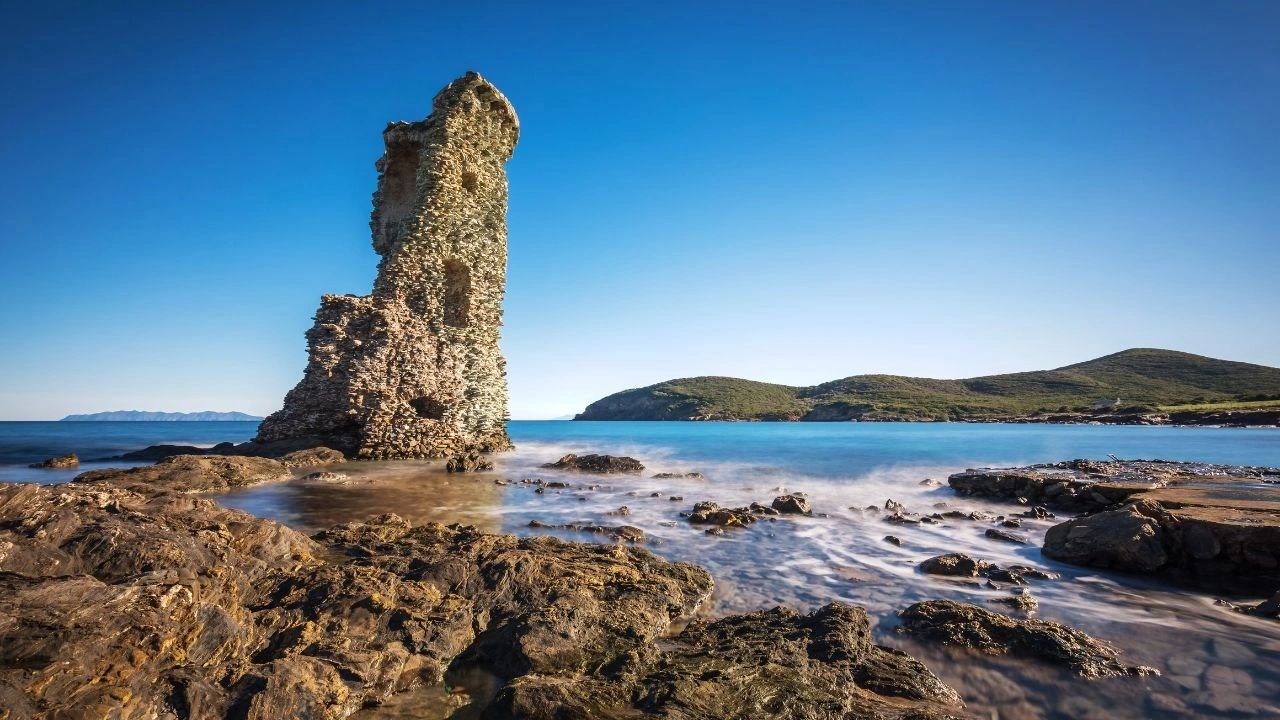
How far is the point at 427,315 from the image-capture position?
722 inches

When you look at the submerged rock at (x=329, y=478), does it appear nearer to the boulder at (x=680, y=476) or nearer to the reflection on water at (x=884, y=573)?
the reflection on water at (x=884, y=573)

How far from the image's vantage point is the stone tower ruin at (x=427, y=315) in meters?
16.3

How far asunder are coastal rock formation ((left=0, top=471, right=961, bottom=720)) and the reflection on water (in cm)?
47

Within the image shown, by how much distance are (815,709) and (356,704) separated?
2.75m

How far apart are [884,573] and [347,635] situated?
5.84m

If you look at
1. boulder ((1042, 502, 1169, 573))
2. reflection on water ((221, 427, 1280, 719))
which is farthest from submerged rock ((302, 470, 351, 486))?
boulder ((1042, 502, 1169, 573))

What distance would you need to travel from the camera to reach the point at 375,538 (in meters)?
6.23

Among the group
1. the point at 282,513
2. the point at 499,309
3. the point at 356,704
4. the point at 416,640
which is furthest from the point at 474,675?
the point at 499,309

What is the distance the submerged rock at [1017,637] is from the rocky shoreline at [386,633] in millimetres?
16

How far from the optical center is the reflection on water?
3748 mm

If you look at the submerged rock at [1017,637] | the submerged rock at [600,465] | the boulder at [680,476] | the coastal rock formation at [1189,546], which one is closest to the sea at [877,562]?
the submerged rock at [1017,637]

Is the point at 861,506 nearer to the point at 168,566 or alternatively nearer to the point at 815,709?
the point at 815,709

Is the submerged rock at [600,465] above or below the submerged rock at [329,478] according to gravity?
below

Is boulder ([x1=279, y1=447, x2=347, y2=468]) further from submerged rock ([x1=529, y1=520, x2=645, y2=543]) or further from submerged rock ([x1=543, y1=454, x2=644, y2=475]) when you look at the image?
submerged rock ([x1=529, y1=520, x2=645, y2=543])
